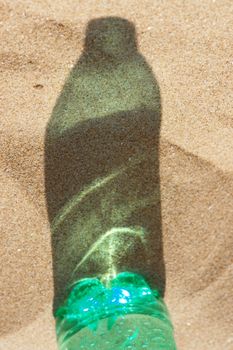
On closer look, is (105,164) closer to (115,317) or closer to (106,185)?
(106,185)

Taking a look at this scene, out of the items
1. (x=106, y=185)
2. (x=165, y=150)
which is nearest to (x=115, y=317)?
(x=106, y=185)

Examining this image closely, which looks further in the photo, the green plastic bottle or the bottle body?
the green plastic bottle

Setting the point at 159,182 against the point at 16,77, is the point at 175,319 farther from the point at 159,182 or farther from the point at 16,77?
the point at 16,77

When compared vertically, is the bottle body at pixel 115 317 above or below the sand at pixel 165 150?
below

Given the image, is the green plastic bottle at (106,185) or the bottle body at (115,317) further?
the green plastic bottle at (106,185)

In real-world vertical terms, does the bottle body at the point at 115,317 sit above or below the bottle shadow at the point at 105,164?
below

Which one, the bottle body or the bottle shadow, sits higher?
the bottle shadow
